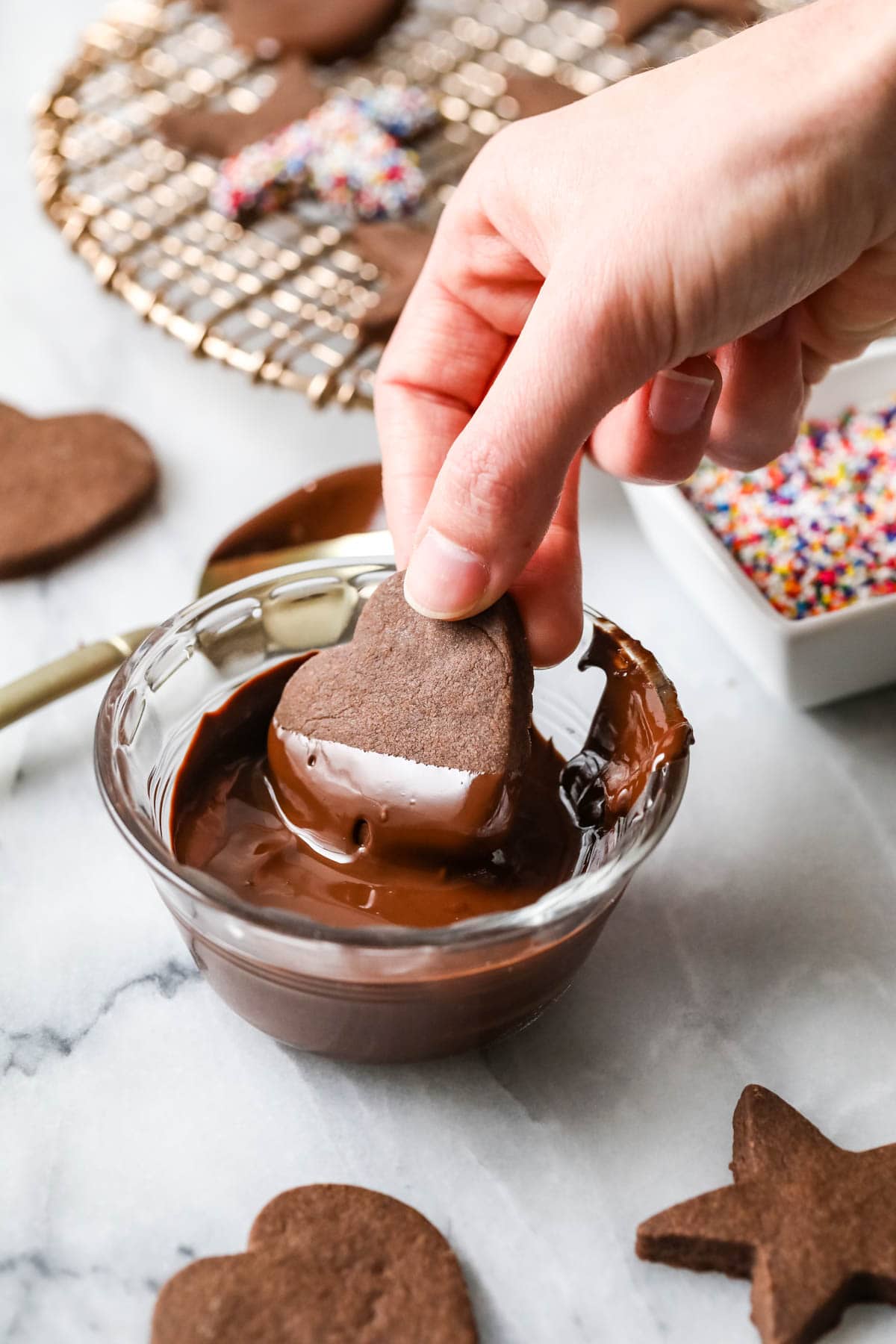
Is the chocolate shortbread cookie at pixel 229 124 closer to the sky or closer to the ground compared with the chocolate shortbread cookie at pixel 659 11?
closer to the sky

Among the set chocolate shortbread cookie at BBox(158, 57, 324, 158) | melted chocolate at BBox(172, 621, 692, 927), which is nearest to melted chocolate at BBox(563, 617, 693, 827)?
melted chocolate at BBox(172, 621, 692, 927)

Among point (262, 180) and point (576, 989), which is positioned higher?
point (262, 180)

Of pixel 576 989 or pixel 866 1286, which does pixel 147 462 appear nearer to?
pixel 576 989

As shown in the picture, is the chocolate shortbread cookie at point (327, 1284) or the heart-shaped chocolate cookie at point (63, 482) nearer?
the chocolate shortbread cookie at point (327, 1284)

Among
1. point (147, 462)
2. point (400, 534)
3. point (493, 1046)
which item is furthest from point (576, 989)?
point (147, 462)

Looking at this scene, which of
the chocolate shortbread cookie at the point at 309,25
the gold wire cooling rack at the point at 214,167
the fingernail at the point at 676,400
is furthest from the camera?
the chocolate shortbread cookie at the point at 309,25

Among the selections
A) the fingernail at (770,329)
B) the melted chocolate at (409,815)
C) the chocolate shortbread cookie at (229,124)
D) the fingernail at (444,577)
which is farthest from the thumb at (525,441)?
the chocolate shortbread cookie at (229,124)

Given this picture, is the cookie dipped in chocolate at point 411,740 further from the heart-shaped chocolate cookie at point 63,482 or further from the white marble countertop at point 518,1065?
the heart-shaped chocolate cookie at point 63,482
